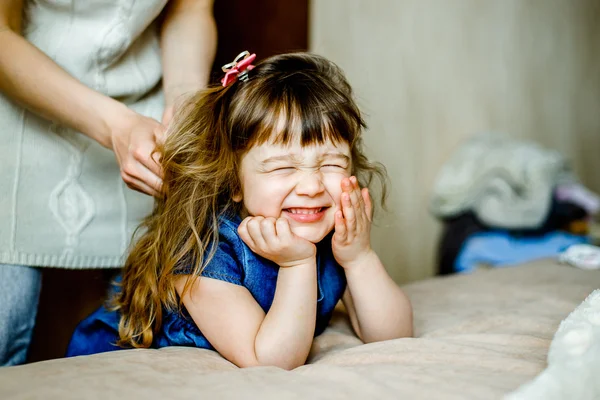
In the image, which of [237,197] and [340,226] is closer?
[340,226]

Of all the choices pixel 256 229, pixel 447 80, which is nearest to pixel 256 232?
pixel 256 229

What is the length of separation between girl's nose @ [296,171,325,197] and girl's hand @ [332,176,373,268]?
42 millimetres

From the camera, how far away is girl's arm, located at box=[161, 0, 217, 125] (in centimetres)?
126

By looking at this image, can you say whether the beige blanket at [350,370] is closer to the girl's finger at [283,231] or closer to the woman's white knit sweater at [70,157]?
the girl's finger at [283,231]

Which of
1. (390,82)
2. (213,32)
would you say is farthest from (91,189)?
(390,82)

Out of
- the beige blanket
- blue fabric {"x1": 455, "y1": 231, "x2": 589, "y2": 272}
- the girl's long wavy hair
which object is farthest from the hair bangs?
blue fabric {"x1": 455, "y1": 231, "x2": 589, "y2": 272}

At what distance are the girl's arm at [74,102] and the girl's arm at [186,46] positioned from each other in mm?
187

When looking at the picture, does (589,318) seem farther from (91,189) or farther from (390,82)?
(390,82)

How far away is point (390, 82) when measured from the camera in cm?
276

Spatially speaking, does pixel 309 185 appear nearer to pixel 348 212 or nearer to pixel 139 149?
pixel 348 212

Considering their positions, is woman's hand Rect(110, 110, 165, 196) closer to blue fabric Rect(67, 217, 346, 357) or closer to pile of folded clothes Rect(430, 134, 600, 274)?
blue fabric Rect(67, 217, 346, 357)

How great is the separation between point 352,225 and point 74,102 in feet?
1.75

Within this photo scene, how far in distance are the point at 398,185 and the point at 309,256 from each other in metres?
1.89

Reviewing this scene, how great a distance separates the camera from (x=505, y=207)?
9.04 ft
